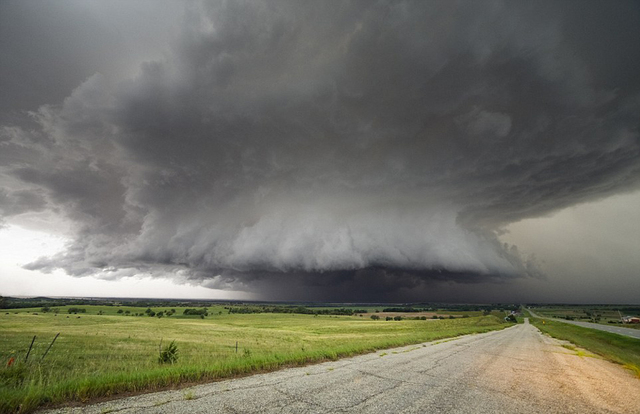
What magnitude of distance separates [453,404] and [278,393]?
581cm

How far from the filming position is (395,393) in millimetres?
10375

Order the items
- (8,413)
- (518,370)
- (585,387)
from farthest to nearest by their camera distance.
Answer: (518,370), (585,387), (8,413)

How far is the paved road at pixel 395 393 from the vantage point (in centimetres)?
865

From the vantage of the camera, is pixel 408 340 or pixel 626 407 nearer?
pixel 626 407

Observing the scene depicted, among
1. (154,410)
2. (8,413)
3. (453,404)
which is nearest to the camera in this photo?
(8,413)

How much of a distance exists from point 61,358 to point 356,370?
31.3m

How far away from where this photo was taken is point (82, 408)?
8.16 m

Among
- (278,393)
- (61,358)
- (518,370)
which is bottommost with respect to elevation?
(61,358)

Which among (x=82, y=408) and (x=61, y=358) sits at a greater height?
(x=82, y=408)

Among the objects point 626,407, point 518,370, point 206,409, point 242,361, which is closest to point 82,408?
point 206,409

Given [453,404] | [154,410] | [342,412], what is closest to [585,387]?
[453,404]

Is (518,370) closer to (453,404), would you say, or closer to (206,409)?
(453,404)

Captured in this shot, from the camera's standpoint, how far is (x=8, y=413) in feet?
24.7

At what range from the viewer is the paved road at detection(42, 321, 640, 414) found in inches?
340
